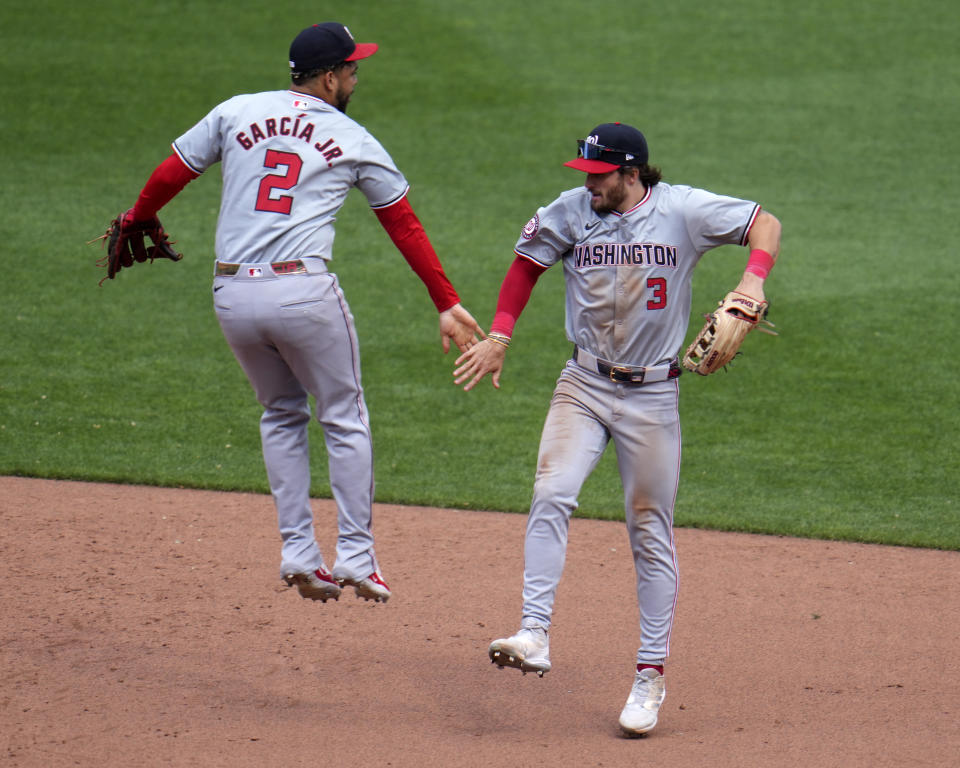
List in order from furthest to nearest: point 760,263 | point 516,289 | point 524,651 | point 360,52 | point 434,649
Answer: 1. point 434,649
2. point 516,289
3. point 360,52
4. point 760,263
5. point 524,651

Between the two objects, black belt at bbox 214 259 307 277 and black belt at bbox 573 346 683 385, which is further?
black belt at bbox 573 346 683 385

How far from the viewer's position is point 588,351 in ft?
15.9

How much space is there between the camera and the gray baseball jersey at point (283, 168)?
4.62 meters

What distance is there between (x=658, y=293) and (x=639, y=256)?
16cm

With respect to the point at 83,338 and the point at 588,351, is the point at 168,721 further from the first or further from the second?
the point at 83,338

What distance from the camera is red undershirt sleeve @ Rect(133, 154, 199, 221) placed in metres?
4.79

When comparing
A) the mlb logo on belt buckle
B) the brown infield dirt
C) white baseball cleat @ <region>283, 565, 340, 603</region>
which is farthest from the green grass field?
the mlb logo on belt buckle

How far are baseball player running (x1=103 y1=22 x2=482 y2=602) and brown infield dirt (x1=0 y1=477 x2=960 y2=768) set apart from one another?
0.59 meters

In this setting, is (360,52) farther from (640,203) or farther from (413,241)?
(640,203)

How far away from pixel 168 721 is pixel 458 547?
2370mm

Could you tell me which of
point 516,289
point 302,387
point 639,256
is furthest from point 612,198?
point 302,387

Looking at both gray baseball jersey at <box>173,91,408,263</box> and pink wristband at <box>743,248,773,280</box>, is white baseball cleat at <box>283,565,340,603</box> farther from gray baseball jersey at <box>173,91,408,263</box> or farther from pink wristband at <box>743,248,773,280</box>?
pink wristband at <box>743,248,773,280</box>

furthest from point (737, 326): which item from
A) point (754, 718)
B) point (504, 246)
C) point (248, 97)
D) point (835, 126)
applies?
point (835, 126)

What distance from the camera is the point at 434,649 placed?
18.3ft
